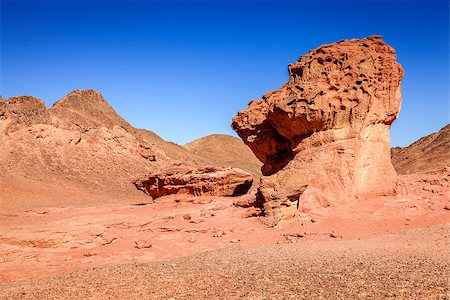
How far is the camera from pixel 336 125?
14.9 m

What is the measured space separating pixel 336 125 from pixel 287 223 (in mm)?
4640

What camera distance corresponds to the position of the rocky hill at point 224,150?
7388cm

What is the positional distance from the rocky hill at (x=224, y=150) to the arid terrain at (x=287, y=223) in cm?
4874

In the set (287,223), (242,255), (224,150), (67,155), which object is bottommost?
(242,255)

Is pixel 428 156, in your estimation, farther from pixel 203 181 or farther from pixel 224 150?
pixel 224 150

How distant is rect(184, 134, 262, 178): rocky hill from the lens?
2908 inches

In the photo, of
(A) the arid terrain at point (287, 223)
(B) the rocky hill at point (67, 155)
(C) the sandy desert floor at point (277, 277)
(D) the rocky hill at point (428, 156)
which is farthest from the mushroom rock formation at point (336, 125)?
(D) the rocky hill at point (428, 156)

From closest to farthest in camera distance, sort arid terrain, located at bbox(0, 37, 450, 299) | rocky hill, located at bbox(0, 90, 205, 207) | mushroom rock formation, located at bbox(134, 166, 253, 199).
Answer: arid terrain, located at bbox(0, 37, 450, 299) < mushroom rock formation, located at bbox(134, 166, 253, 199) < rocky hill, located at bbox(0, 90, 205, 207)

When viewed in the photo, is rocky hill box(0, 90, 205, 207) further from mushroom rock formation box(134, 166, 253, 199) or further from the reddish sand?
the reddish sand

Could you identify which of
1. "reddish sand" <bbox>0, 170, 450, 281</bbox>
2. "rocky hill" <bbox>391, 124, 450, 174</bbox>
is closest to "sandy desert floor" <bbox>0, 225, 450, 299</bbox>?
"reddish sand" <bbox>0, 170, 450, 281</bbox>

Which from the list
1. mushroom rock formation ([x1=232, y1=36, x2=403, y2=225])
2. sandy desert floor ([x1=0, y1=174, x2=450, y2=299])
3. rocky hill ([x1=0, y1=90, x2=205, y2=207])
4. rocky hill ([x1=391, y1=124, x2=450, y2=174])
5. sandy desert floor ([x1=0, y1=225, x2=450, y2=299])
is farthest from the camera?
rocky hill ([x1=391, y1=124, x2=450, y2=174])

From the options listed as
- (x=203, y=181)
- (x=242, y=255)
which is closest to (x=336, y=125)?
(x=203, y=181)

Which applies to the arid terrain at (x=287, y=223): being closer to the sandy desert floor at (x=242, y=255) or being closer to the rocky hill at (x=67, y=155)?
the sandy desert floor at (x=242, y=255)

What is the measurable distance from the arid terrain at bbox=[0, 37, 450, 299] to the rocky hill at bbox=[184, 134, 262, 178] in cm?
4874
